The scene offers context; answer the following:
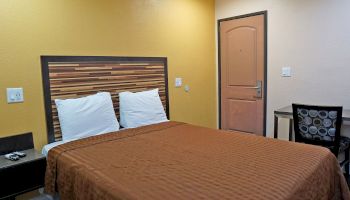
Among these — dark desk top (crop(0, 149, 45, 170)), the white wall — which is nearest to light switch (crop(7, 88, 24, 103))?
dark desk top (crop(0, 149, 45, 170))

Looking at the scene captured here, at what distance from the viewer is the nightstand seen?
1.88 meters

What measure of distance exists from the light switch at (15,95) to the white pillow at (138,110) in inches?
37.3

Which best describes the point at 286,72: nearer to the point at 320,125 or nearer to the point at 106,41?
the point at 320,125

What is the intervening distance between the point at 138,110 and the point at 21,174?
4.06 feet

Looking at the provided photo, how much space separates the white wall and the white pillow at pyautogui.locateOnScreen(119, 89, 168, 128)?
1695mm

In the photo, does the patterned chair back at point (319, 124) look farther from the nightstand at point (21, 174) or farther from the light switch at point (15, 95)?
the light switch at point (15, 95)

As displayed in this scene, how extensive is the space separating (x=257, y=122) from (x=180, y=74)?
1.33m

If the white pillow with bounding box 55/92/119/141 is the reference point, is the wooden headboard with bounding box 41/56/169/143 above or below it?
above

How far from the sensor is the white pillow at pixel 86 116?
2.35 meters

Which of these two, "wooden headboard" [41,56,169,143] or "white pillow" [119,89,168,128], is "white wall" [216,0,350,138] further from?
"white pillow" [119,89,168,128]

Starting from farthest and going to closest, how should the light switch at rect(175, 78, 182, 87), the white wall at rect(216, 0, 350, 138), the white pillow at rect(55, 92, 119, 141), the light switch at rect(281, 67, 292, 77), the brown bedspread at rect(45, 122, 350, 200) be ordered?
the light switch at rect(175, 78, 182, 87) → the light switch at rect(281, 67, 292, 77) → the white wall at rect(216, 0, 350, 138) → the white pillow at rect(55, 92, 119, 141) → the brown bedspread at rect(45, 122, 350, 200)

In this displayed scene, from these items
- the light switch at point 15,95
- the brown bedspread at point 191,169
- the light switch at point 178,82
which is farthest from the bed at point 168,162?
the light switch at point 178,82

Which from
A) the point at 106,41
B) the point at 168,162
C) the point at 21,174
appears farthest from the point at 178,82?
the point at 21,174

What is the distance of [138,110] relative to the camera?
2.85 metres
